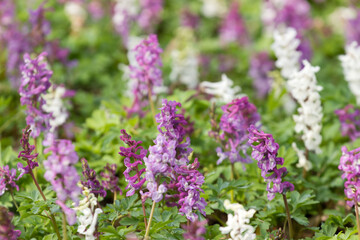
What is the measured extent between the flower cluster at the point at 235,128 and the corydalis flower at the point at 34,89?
68.6 inches

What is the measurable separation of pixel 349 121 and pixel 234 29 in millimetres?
4122

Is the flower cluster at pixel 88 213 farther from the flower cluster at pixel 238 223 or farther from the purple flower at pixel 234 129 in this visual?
the purple flower at pixel 234 129

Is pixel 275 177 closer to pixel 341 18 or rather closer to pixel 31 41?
pixel 31 41

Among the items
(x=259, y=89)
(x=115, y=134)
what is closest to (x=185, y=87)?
(x=259, y=89)

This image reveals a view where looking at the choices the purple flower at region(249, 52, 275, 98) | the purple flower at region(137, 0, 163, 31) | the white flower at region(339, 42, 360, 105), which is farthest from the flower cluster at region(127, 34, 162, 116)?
the purple flower at region(137, 0, 163, 31)

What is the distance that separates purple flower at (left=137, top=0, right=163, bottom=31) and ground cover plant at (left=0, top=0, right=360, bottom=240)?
1.1 inches

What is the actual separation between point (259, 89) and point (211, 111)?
10.9 ft

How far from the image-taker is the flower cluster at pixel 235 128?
4.27 metres

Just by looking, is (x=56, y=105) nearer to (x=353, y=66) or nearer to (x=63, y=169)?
(x=63, y=169)

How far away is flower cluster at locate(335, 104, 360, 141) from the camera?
208 inches

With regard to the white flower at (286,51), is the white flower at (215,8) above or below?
above

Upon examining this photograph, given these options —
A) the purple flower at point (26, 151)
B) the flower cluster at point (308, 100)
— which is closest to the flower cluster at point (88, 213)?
the purple flower at point (26, 151)

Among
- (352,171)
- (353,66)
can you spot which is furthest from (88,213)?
(353,66)

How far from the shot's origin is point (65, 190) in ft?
9.93
